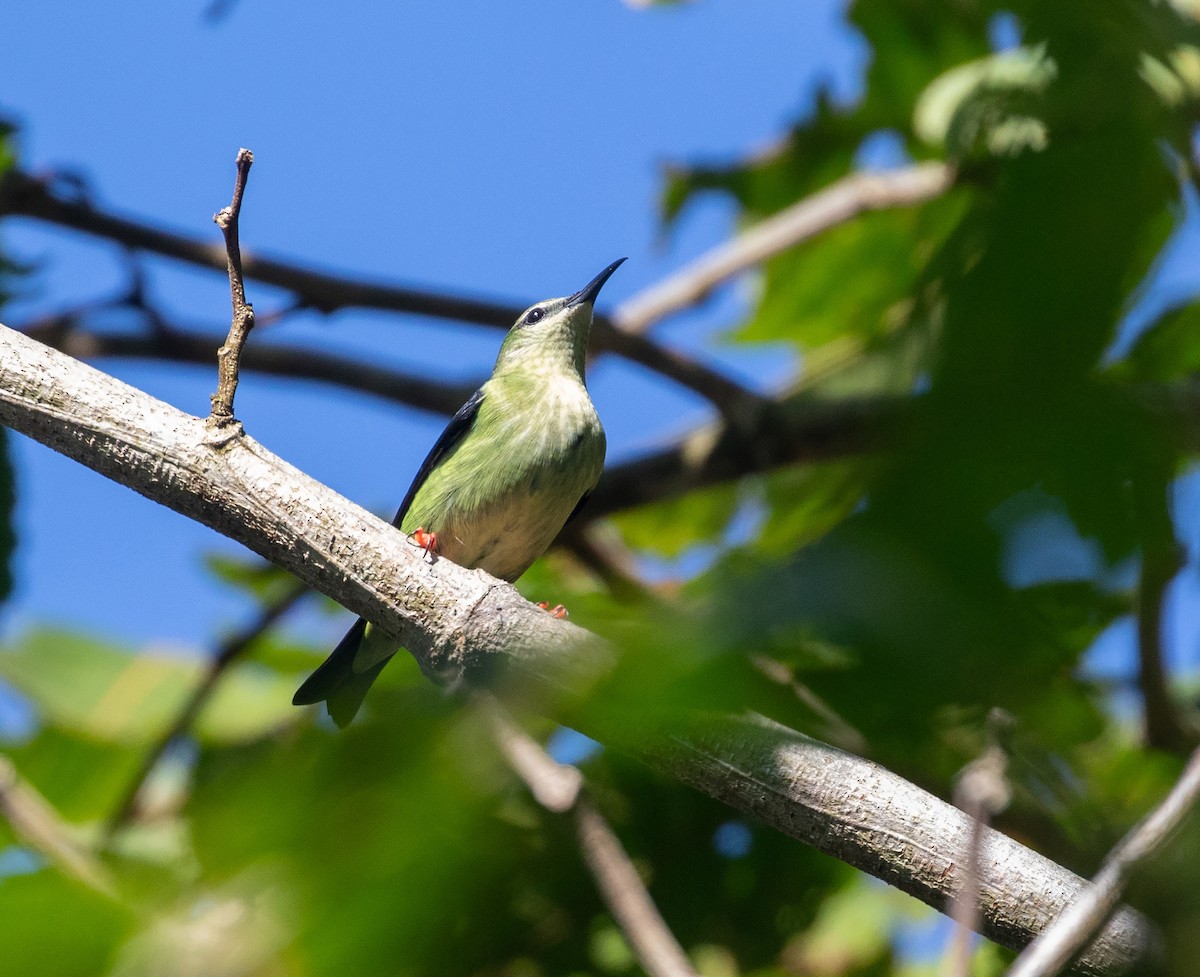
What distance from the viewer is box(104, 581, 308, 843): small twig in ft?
14.6

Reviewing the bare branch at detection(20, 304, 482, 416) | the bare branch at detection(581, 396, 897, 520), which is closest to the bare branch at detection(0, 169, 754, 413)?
the bare branch at detection(581, 396, 897, 520)

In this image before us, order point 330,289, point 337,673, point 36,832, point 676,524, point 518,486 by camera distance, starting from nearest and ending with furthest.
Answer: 1. point 36,832
2. point 337,673
3. point 518,486
4. point 330,289
5. point 676,524

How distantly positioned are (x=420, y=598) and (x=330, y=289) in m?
3.11

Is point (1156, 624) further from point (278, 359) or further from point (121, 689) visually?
point (121, 689)

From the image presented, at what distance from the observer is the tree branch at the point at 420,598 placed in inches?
87.4

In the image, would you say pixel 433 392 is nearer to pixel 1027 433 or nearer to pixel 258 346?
pixel 258 346

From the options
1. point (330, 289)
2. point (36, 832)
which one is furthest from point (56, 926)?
point (330, 289)

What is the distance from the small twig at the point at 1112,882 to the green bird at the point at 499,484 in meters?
4.21

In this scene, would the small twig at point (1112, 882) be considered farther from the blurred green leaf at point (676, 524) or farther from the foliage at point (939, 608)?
the blurred green leaf at point (676, 524)

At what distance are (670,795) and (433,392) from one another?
355cm

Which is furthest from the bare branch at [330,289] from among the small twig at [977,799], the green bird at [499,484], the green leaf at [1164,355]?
the small twig at [977,799]

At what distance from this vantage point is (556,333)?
21.0 ft

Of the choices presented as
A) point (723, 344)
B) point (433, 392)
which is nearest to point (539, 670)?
point (433, 392)

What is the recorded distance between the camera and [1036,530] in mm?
561
